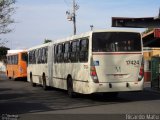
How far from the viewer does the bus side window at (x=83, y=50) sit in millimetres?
19692

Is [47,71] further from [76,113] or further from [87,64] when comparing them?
[76,113]

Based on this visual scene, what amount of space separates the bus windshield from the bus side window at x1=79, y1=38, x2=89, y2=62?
575 mm

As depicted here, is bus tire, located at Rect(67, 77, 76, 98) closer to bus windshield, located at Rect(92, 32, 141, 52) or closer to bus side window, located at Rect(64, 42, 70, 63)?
bus side window, located at Rect(64, 42, 70, 63)

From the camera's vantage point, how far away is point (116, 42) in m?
19.5

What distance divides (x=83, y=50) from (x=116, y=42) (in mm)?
1483

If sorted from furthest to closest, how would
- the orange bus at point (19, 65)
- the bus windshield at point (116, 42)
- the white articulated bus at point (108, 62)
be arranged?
1. the orange bus at point (19, 65)
2. the bus windshield at point (116, 42)
3. the white articulated bus at point (108, 62)

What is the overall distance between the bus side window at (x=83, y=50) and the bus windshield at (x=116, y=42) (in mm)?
575

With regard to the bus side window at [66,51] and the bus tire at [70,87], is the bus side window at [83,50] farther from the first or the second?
the bus side window at [66,51]

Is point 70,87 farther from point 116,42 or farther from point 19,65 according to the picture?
point 19,65

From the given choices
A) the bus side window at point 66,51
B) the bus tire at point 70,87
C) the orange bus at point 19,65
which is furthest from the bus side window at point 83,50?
the orange bus at point 19,65

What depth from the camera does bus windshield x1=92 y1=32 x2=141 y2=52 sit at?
758 inches

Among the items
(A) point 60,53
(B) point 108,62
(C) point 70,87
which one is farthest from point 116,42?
(A) point 60,53

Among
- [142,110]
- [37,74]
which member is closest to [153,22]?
[37,74]

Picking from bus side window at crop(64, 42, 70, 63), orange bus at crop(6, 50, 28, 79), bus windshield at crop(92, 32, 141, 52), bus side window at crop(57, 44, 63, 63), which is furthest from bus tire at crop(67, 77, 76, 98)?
orange bus at crop(6, 50, 28, 79)
